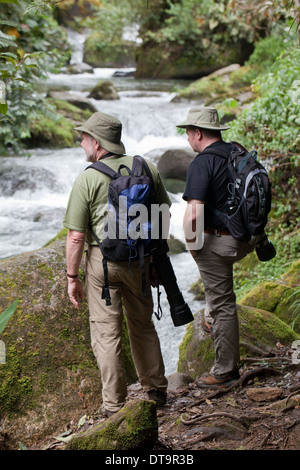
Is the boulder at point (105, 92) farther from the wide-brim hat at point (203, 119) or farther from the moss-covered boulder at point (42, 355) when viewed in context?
the wide-brim hat at point (203, 119)

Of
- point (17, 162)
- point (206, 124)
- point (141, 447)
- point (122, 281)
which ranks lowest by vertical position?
point (17, 162)

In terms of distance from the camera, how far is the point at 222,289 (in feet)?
12.0

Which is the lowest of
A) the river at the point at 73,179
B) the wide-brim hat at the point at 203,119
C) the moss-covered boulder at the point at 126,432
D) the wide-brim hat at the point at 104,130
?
the river at the point at 73,179

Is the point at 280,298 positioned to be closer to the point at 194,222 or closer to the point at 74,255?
the point at 194,222

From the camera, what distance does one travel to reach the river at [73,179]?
855 centimetres

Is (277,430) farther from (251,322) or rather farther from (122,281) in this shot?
(251,322)

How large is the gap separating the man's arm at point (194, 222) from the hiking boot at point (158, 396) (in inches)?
43.4

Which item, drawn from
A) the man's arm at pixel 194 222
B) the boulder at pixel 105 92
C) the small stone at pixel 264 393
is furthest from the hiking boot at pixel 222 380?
the boulder at pixel 105 92

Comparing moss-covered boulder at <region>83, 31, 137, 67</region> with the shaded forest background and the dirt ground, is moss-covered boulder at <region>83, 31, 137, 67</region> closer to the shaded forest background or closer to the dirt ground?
the shaded forest background

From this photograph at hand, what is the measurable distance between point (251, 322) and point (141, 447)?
223 centimetres

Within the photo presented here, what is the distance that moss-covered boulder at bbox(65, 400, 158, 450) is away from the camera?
2.49m

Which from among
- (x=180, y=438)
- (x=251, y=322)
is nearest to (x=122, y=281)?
(x=180, y=438)

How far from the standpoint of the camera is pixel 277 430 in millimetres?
2879

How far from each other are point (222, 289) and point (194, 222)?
0.57 metres
